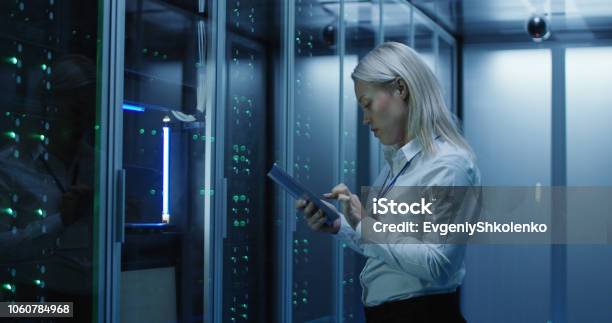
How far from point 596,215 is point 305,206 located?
17.2 feet

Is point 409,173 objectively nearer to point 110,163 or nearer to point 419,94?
point 419,94

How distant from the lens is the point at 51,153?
2021 mm

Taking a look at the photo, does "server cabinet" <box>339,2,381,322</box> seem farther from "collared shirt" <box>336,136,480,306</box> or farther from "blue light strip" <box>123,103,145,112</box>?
"collared shirt" <box>336,136,480,306</box>

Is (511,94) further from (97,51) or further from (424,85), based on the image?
(424,85)

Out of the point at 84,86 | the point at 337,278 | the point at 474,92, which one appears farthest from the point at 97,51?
the point at 474,92

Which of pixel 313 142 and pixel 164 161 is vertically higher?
pixel 313 142

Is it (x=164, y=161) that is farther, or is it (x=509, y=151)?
(x=509, y=151)

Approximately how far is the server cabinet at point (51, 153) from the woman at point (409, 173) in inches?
33.3

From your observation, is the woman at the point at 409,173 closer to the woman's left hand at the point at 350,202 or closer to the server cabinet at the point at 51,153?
the woman's left hand at the point at 350,202

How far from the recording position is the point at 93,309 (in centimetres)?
213

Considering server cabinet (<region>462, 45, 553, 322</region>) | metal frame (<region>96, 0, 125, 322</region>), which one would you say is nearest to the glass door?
metal frame (<region>96, 0, 125, 322</region>)

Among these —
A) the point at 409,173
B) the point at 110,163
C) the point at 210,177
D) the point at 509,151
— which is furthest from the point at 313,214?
the point at 509,151

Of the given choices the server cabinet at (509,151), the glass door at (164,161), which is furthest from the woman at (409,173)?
the server cabinet at (509,151)

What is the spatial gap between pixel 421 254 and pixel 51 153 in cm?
114
